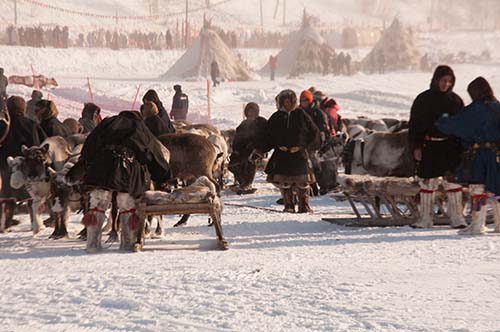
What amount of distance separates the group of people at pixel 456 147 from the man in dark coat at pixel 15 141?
14.1 ft

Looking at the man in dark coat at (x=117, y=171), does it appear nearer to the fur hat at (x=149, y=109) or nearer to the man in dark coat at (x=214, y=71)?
the fur hat at (x=149, y=109)

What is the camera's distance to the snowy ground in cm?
486

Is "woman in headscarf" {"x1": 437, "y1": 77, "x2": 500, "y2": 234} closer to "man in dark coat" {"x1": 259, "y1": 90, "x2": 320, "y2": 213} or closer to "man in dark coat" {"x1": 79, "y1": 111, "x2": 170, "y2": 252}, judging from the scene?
"man in dark coat" {"x1": 259, "y1": 90, "x2": 320, "y2": 213}

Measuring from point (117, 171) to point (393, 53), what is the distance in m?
43.9

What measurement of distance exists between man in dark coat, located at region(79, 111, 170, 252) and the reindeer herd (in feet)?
1.28

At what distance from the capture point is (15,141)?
9234 millimetres

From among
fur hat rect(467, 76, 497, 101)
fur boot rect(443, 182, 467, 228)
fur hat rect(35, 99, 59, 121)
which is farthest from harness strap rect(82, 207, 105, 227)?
fur hat rect(467, 76, 497, 101)

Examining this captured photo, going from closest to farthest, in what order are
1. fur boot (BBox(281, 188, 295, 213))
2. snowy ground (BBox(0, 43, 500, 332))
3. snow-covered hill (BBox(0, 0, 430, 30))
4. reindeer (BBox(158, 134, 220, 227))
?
snowy ground (BBox(0, 43, 500, 332)) → reindeer (BBox(158, 134, 220, 227)) → fur boot (BBox(281, 188, 295, 213)) → snow-covered hill (BBox(0, 0, 430, 30))

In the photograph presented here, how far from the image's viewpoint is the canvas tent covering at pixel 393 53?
4872 cm

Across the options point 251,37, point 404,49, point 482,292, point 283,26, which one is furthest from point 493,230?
point 283,26

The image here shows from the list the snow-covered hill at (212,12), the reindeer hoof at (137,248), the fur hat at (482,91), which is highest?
the snow-covered hill at (212,12)

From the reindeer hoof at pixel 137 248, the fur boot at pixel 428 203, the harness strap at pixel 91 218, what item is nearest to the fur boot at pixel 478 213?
the fur boot at pixel 428 203

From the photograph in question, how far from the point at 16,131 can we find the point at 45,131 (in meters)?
0.50

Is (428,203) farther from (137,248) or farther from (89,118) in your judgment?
(89,118)
